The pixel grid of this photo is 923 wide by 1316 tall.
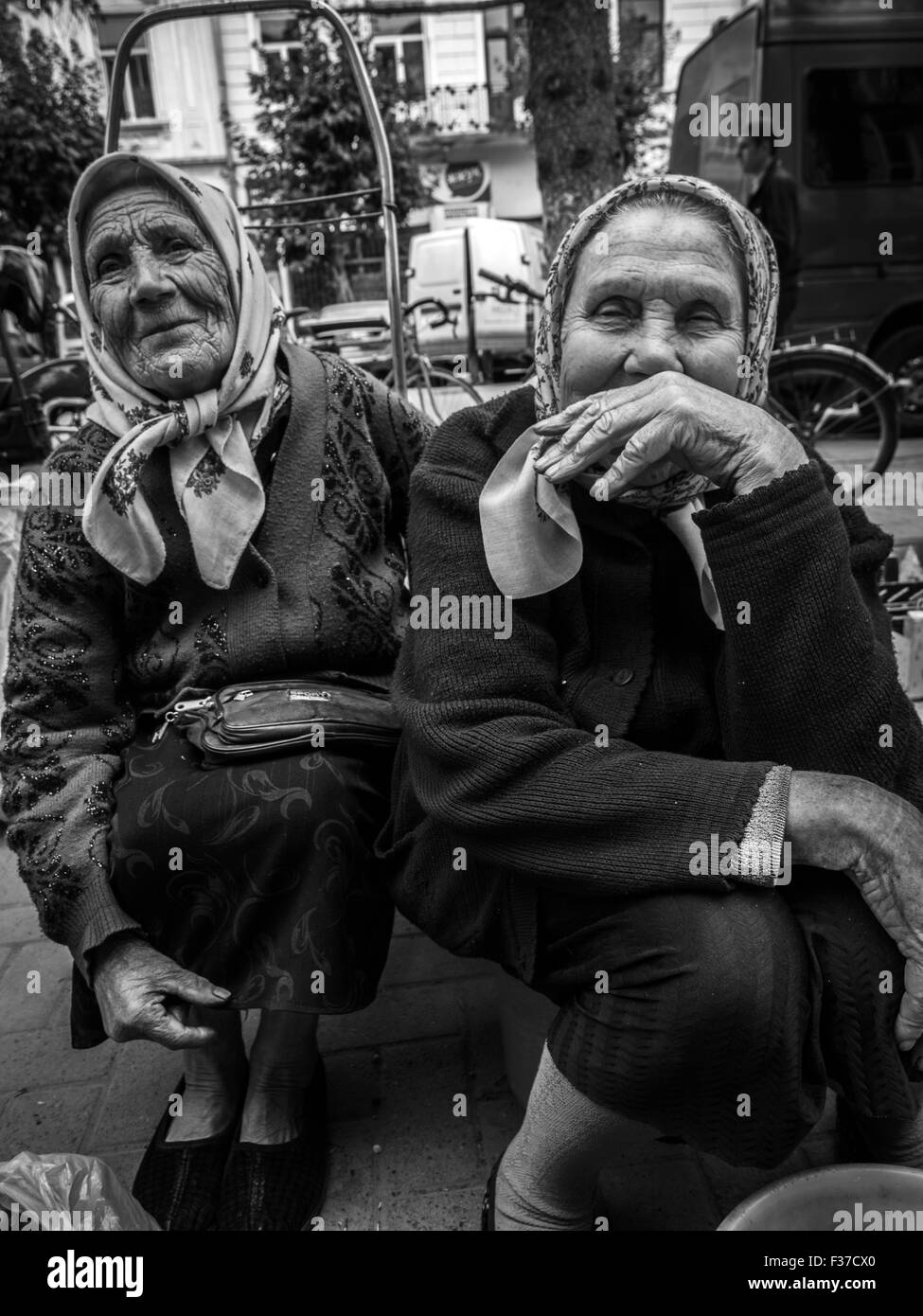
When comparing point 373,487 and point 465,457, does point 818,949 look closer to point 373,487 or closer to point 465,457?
point 465,457

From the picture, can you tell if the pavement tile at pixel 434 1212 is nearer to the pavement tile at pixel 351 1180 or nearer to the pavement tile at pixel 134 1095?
the pavement tile at pixel 351 1180

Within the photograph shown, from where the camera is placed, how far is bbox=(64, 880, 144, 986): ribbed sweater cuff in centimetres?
147

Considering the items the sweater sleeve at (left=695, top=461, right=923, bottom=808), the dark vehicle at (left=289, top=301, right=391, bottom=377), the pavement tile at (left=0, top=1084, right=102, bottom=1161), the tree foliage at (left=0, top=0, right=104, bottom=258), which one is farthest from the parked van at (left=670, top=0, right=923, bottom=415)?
the tree foliage at (left=0, top=0, right=104, bottom=258)

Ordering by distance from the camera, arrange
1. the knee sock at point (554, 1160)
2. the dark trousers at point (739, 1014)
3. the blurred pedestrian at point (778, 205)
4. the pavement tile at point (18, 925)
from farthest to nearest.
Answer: the blurred pedestrian at point (778, 205) < the pavement tile at point (18, 925) < the knee sock at point (554, 1160) < the dark trousers at point (739, 1014)

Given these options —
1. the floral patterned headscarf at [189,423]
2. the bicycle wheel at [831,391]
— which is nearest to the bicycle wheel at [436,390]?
the bicycle wheel at [831,391]

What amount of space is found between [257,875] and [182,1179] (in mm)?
523

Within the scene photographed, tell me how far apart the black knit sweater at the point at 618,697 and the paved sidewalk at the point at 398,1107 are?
1.46 feet

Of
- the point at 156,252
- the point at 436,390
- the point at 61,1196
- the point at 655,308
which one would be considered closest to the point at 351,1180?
the point at 61,1196

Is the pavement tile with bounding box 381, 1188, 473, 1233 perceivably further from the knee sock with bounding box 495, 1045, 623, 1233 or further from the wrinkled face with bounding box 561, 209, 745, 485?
the wrinkled face with bounding box 561, 209, 745, 485

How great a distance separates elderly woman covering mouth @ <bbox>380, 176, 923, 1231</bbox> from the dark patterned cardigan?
0.32 metres

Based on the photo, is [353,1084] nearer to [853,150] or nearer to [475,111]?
[853,150]

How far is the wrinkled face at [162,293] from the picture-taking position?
166cm

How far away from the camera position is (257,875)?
4.99 ft

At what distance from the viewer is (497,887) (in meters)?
1.37
